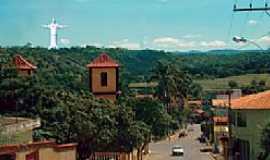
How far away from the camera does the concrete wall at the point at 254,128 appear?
42.0m

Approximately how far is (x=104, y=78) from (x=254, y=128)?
2836 cm

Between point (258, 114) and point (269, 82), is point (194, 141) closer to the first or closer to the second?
point (269, 82)

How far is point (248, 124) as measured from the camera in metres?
44.4

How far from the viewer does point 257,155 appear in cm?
4250

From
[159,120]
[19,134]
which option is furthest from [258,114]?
[159,120]

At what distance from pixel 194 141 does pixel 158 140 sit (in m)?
9.08

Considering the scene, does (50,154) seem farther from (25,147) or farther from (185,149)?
(185,149)

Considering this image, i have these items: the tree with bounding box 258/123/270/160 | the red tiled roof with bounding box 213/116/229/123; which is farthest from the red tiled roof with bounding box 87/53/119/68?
the tree with bounding box 258/123/270/160

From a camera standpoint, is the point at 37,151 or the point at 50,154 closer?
the point at 37,151

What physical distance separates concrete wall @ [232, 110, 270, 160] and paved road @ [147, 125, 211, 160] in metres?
20.9

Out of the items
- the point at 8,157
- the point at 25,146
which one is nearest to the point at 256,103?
the point at 25,146

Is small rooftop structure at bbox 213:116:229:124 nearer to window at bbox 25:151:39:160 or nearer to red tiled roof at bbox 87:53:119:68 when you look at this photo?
red tiled roof at bbox 87:53:119:68

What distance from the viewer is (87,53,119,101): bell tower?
223ft

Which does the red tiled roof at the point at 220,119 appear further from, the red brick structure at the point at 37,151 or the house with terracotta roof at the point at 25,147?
the red brick structure at the point at 37,151
